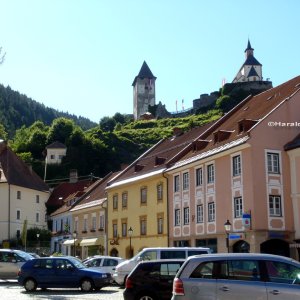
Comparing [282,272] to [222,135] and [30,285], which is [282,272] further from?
[222,135]

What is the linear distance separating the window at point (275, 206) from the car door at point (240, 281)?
19454mm

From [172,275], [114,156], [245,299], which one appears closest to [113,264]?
[172,275]

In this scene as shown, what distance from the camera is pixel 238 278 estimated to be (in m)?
13.0

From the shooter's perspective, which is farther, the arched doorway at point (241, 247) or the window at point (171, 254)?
the arched doorway at point (241, 247)

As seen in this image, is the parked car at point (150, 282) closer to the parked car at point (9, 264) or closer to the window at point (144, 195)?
the parked car at point (9, 264)

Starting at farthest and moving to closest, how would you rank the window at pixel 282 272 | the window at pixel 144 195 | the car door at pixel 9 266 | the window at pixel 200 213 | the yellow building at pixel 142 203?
1. the window at pixel 144 195
2. the yellow building at pixel 142 203
3. the window at pixel 200 213
4. the car door at pixel 9 266
5. the window at pixel 282 272

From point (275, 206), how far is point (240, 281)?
2014 cm

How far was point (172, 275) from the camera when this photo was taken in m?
18.1

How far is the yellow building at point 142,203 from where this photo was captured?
42.4 meters

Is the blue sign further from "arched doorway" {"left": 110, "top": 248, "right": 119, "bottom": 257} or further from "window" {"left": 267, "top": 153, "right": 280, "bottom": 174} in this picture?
"arched doorway" {"left": 110, "top": 248, "right": 119, "bottom": 257}

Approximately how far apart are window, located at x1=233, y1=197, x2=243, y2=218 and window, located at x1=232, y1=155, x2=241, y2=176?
1.49m

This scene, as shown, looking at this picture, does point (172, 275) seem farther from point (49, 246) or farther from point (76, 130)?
point (76, 130)

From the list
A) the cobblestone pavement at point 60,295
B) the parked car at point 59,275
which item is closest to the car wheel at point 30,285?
the parked car at point 59,275

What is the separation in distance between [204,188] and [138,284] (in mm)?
19778
